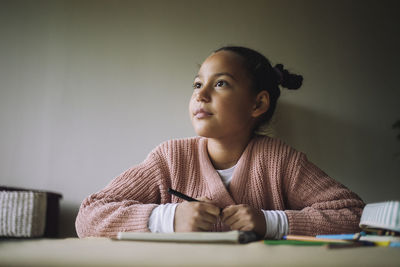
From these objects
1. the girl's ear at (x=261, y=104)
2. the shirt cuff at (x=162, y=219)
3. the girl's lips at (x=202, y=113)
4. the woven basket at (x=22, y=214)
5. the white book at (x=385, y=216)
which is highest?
the girl's ear at (x=261, y=104)

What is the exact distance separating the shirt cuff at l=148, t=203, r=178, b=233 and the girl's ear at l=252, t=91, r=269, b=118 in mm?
440

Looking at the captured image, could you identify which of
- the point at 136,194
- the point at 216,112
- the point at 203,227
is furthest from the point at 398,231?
the point at 136,194

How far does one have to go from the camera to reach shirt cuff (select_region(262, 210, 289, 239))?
66 centimetres

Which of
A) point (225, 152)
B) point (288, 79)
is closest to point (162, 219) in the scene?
point (225, 152)

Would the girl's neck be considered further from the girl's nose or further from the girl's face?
the girl's nose

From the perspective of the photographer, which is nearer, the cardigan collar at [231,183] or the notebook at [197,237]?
the notebook at [197,237]

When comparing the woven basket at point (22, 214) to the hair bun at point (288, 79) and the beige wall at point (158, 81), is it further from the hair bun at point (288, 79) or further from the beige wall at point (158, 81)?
the hair bun at point (288, 79)

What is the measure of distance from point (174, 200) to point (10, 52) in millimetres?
927

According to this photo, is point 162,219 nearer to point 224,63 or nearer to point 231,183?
point 231,183

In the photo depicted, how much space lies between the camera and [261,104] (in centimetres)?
98

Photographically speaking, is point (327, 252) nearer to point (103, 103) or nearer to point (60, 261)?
point (60, 261)

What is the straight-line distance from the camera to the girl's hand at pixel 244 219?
2.09 ft

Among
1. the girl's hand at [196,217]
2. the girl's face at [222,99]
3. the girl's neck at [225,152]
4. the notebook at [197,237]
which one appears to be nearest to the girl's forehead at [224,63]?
the girl's face at [222,99]

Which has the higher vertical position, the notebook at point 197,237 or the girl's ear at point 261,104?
the girl's ear at point 261,104
